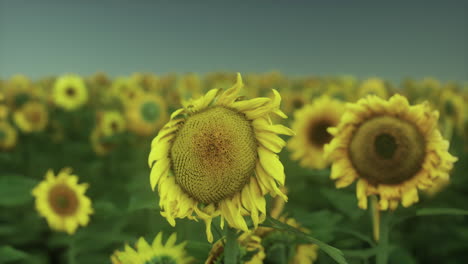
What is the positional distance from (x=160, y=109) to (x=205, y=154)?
3.65 m

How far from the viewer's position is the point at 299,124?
3.29m

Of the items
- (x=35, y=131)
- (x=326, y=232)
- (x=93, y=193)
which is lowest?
(x=326, y=232)

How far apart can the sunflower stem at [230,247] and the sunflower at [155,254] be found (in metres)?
0.22

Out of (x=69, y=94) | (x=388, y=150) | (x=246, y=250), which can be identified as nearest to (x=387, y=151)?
(x=388, y=150)

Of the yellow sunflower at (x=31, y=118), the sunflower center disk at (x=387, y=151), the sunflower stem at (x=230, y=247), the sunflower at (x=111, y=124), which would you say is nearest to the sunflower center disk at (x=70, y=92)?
the yellow sunflower at (x=31, y=118)

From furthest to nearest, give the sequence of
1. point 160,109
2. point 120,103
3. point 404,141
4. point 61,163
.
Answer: point 120,103 → point 61,163 → point 160,109 → point 404,141

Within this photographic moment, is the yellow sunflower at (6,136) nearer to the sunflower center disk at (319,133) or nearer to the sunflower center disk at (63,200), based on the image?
the sunflower center disk at (63,200)

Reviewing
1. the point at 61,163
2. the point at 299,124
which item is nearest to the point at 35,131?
the point at 61,163

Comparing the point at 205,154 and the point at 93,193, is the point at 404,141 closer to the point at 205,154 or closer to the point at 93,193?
the point at 205,154

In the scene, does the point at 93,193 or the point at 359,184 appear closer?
the point at 359,184

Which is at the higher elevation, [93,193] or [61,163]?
[61,163]

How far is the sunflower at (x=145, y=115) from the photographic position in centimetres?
471

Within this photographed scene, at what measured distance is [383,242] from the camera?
5.71ft

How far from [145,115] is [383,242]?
11.2ft
